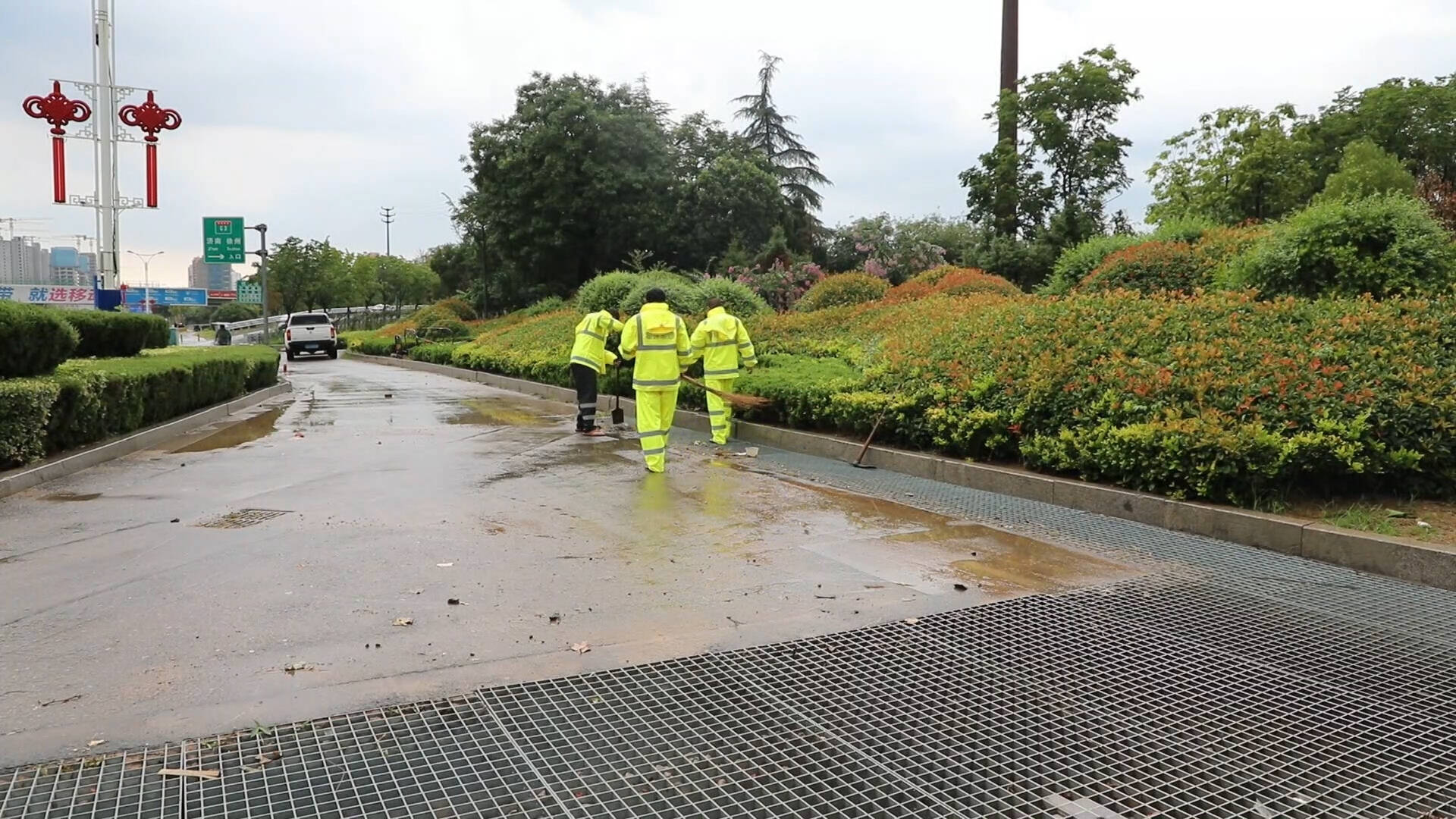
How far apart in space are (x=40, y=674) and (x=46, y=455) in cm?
657

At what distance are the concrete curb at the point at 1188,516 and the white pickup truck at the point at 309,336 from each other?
30.6 m

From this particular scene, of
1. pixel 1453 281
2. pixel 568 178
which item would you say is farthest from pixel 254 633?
pixel 568 178

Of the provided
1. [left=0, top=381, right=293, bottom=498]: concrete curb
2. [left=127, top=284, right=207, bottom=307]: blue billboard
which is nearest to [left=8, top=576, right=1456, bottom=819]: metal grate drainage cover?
[left=0, top=381, right=293, bottom=498]: concrete curb

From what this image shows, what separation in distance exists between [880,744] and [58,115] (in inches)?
1162

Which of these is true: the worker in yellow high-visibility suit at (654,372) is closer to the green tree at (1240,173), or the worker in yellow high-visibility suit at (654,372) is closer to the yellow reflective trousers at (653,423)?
the yellow reflective trousers at (653,423)

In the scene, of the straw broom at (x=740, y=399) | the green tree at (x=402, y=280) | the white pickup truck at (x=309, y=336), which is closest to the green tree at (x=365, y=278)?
the green tree at (x=402, y=280)

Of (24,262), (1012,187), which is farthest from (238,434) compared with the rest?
(24,262)

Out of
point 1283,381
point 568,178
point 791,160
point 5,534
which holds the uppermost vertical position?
point 791,160

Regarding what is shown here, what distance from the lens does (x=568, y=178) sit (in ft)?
111

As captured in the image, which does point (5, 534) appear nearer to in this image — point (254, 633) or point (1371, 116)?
point (254, 633)

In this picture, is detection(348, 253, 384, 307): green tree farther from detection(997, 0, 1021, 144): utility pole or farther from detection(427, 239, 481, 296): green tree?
detection(997, 0, 1021, 144): utility pole

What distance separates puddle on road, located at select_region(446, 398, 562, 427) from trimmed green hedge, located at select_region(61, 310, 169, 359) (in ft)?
16.5

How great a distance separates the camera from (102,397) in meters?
10.2

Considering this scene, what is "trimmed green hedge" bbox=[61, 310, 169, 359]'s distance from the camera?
1399cm
